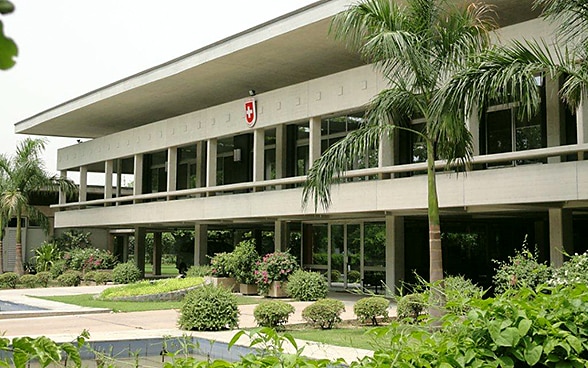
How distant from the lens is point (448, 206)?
62.0 ft

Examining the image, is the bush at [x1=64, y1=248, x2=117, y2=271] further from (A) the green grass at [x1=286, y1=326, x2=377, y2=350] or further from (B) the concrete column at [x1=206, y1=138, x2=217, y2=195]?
(A) the green grass at [x1=286, y1=326, x2=377, y2=350]

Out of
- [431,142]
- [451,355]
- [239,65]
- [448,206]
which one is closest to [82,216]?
[239,65]

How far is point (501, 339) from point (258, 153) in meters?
23.0

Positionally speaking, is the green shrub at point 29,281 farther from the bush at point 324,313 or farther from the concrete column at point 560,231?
the concrete column at point 560,231

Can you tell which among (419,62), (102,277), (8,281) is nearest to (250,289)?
(102,277)

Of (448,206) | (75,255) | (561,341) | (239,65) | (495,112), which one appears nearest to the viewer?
(561,341)

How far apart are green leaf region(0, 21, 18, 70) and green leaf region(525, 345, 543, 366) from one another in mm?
2841

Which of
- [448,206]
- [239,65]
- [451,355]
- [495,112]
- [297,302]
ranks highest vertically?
[239,65]

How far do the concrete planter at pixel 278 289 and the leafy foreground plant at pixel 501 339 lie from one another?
20522 millimetres

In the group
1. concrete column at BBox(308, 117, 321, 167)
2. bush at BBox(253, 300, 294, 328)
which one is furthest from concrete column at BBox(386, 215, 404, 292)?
bush at BBox(253, 300, 294, 328)

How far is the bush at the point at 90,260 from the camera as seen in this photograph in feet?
109

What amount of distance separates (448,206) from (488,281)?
31.7 ft

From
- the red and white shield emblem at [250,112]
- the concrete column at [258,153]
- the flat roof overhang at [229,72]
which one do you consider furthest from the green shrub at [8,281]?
the red and white shield emblem at [250,112]

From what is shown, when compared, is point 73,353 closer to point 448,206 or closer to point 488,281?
point 448,206
